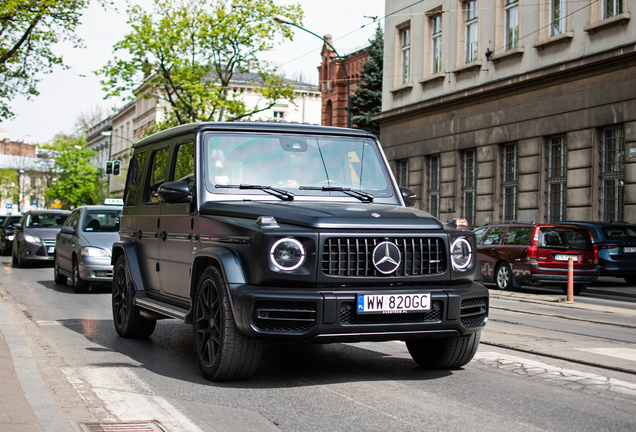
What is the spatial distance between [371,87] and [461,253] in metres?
42.2

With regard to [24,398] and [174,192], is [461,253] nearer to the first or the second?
[174,192]

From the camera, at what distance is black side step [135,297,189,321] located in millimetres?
6494

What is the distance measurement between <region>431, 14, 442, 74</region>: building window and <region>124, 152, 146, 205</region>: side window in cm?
2415

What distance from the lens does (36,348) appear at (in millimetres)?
7555

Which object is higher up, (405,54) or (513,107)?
(405,54)

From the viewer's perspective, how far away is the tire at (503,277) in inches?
720

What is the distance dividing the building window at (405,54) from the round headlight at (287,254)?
29.3 metres

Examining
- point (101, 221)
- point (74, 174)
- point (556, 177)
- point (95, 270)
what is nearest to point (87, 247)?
point (95, 270)

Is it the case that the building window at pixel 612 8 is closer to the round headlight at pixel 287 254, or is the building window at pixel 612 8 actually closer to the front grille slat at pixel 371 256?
the front grille slat at pixel 371 256

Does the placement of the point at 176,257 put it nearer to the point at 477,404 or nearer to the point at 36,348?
the point at 36,348

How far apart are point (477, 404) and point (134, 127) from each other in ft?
310

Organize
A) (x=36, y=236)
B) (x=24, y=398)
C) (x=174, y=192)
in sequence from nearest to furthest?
(x=24, y=398) < (x=174, y=192) < (x=36, y=236)

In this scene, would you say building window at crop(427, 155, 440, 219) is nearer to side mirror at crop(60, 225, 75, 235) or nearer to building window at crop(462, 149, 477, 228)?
building window at crop(462, 149, 477, 228)

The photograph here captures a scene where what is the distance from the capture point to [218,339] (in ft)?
18.9
